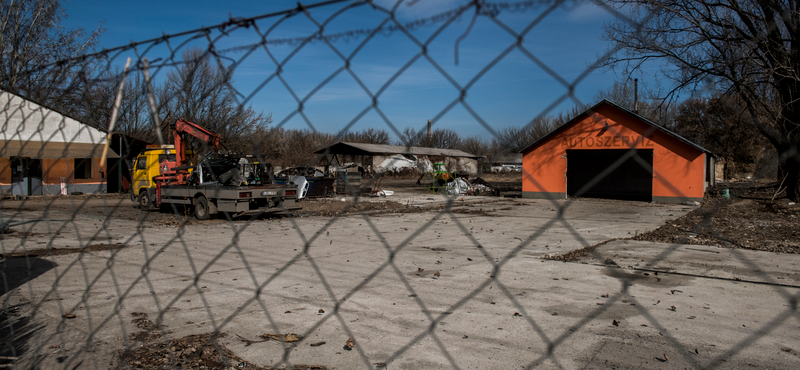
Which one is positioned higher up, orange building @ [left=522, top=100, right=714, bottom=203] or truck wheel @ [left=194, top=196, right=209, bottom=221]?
orange building @ [left=522, top=100, right=714, bottom=203]

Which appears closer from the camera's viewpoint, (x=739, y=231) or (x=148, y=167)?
(x=739, y=231)

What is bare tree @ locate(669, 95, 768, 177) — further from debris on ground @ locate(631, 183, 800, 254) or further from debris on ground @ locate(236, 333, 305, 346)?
debris on ground @ locate(631, 183, 800, 254)

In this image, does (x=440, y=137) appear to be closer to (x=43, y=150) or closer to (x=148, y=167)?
(x=43, y=150)

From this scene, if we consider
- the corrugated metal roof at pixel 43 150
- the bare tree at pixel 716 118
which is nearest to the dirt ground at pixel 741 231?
the bare tree at pixel 716 118

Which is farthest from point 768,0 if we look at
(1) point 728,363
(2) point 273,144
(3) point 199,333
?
(3) point 199,333

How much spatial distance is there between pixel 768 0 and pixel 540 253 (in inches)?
240

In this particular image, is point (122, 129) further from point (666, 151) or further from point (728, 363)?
point (666, 151)

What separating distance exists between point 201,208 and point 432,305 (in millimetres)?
9987

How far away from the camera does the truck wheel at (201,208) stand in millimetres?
12612

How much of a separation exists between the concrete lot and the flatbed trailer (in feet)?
11.3

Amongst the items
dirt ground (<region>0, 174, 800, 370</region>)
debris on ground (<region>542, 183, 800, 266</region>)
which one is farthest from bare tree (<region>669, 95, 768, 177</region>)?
debris on ground (<region>542, 183, 800, 266</region>)

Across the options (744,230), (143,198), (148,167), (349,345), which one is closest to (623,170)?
(744,230)

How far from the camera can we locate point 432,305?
4.53m

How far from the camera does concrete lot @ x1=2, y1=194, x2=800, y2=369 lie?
3270 millimetres
